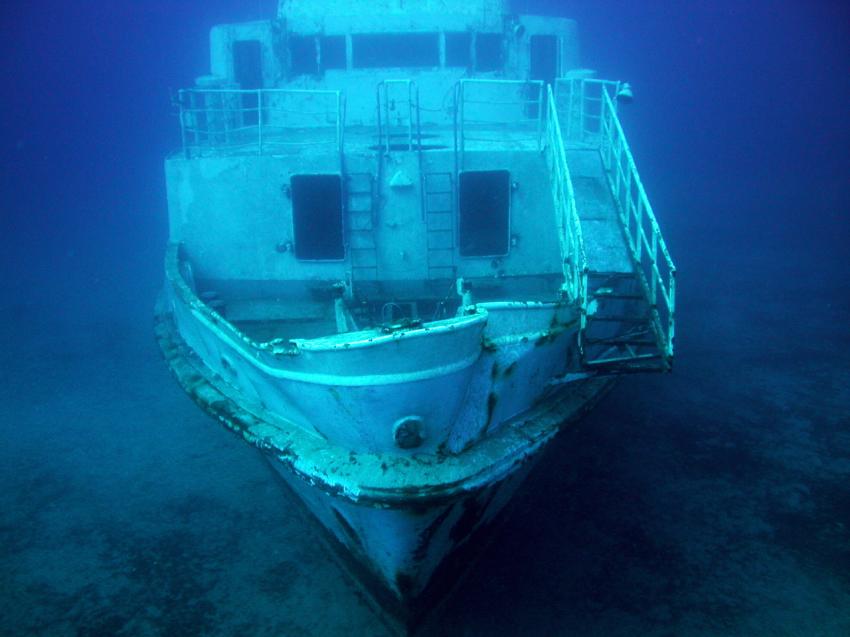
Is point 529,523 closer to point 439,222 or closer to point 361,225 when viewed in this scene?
point 439,222

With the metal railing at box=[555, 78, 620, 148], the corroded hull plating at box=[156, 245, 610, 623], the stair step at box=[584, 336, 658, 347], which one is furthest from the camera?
the metal railing at box=[555, 78, 620, 148]

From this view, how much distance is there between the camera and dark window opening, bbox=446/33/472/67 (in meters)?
8.86

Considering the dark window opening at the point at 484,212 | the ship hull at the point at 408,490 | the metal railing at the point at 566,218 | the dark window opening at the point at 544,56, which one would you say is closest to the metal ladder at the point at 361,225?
the dark window opening at the point at 484,212

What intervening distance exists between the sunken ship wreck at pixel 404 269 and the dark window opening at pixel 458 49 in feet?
0.11

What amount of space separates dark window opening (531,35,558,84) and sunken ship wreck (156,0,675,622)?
0.03 meters

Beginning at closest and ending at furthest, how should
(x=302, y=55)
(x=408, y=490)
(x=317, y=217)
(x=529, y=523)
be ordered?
(x=408, y=490) → (x=529, y=523) → (x=317, y=217) → (x=302, y=55)

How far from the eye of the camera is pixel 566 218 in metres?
5.39

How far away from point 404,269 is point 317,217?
1212mm

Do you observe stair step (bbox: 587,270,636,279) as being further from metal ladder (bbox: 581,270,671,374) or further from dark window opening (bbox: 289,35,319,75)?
dark window opening (bbox: 289,35,319,75)

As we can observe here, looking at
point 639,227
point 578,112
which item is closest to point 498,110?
point 578,112

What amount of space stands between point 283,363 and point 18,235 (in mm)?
25805

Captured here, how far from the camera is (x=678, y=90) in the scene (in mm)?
37438

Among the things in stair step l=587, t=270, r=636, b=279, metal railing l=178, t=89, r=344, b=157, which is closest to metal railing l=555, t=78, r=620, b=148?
stair step l=587, t=270, r=636, b=279

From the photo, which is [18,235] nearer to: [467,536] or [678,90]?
[467,536]
